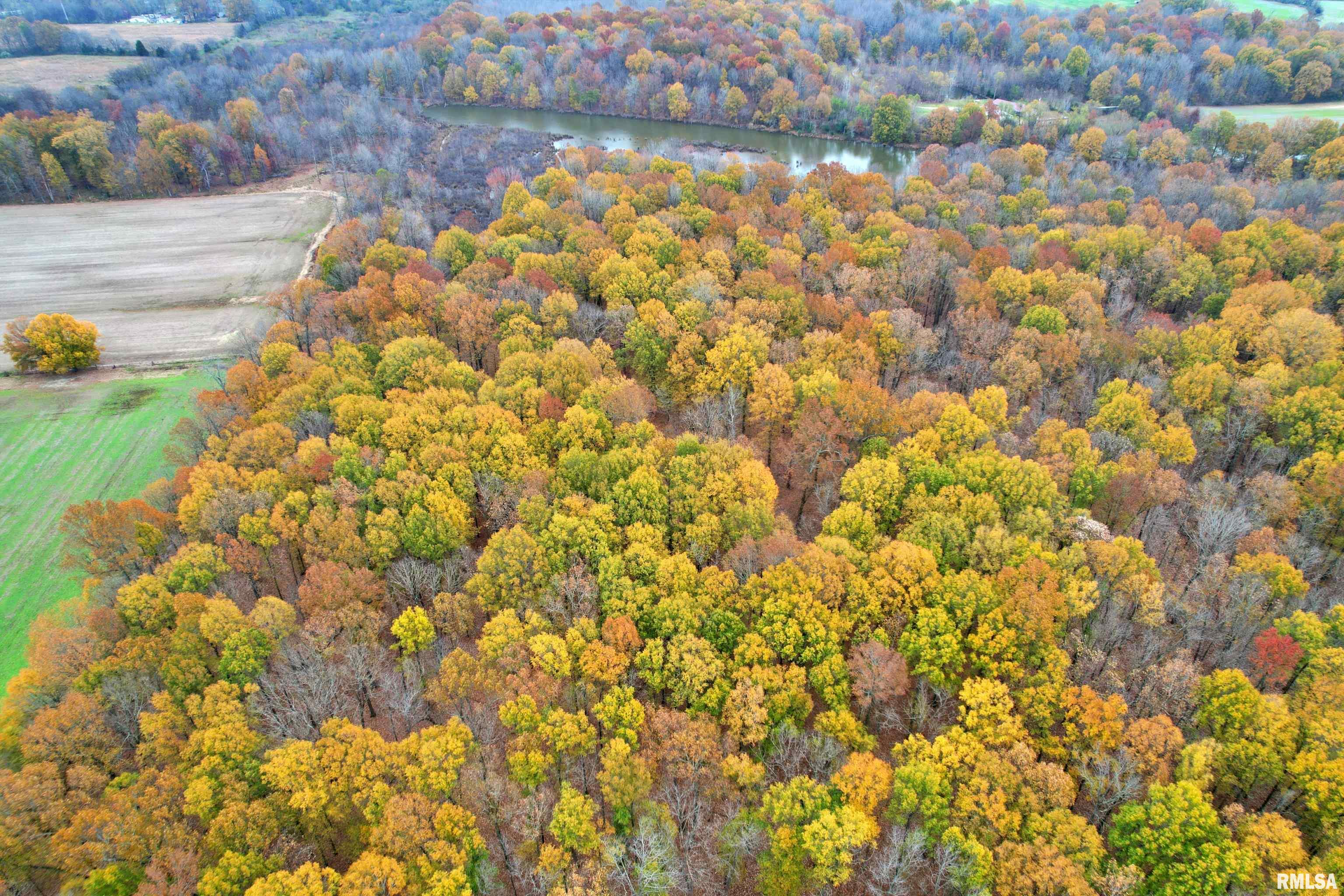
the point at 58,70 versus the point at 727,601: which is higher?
the point at 58,70

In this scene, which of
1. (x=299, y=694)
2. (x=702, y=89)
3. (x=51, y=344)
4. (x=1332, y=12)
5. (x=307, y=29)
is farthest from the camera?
(x=307, y=29)

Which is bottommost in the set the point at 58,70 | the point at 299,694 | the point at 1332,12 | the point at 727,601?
the point at 299,694

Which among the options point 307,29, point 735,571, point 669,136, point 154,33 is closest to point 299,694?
point 735,571

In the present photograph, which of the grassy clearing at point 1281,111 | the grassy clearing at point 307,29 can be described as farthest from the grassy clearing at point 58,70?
the grassy clearing at point 1281,111

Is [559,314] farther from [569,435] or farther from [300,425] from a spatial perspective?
[300,425]

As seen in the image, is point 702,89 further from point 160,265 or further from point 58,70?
point 58,70

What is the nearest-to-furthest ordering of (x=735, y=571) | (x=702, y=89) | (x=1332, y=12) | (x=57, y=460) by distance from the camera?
(x=735, y=571) < (x=57, y=460) < (x=702, y=89) < (x=1332, y=12)

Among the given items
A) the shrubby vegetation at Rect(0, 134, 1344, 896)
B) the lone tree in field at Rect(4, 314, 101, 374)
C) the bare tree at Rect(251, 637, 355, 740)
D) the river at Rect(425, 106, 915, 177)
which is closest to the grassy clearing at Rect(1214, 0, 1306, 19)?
the river at Rect(425, 106, 915, 177)

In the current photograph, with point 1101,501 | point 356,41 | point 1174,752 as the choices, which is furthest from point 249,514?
point 356,41
